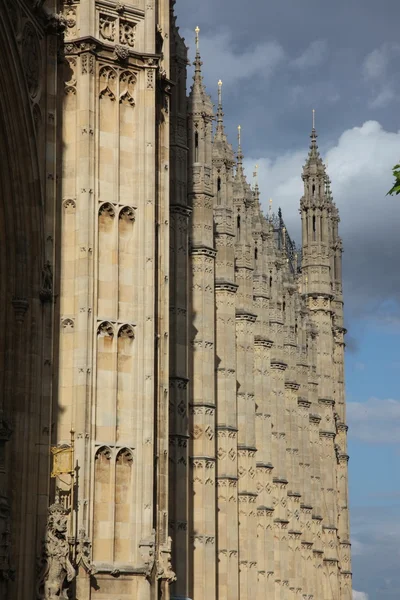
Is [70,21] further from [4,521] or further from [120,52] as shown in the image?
[4,521]

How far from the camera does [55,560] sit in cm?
3116

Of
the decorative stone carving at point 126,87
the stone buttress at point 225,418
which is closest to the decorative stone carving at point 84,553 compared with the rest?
the decorative stone carving at point 126,87

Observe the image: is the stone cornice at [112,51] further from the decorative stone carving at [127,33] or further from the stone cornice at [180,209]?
the stone cornice at [180,209]

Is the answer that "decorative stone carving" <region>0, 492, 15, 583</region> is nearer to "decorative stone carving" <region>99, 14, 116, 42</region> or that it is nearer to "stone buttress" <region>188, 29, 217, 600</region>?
"decorative stone carving" <region>99, 14, 116, 42</region>

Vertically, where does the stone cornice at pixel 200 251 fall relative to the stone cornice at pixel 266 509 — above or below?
above

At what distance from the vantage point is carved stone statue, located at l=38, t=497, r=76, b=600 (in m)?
31.0

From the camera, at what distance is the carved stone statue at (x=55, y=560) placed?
30953 mm

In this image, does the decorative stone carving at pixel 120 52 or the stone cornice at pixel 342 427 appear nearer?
the decorative stone carving at pixel 120 52

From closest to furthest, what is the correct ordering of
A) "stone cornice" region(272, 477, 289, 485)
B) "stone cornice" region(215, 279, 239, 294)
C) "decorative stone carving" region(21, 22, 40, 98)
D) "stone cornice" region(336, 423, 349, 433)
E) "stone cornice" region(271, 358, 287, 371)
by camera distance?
1. "decorative stone carving" region(21, 22, 40, 98)
2. "stone cornice" region(215, 279, 239, 294)
3. "stone cornice" region(272, 477, 289, 485)
4. "stone cornice" region(271, 358, 287, 371)
5. "stone cornice" region(336, 423, 349, 433)

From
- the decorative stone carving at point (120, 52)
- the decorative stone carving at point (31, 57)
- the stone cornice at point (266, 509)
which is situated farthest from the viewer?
the stone cornice at point (266, 509)

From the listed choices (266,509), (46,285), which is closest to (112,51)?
(46,285)

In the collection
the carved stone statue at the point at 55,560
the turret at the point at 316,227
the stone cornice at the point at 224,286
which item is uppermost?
the turret at the point at 316,227

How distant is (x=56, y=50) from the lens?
33.9 metres

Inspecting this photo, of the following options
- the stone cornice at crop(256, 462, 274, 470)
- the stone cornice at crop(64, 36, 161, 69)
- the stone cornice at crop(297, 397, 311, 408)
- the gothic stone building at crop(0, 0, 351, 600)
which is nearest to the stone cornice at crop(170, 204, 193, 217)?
the gothic stone building at crop(0, 0, 351, 600)
